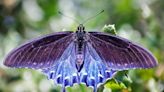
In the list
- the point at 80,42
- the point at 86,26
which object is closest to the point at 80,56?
the point at 80,42

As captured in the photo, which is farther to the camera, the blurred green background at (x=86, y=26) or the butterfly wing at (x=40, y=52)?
the blurred green background at (x=86, y=26)

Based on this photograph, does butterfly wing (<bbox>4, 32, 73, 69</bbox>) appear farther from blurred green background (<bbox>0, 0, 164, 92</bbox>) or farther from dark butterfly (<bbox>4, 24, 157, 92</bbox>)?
blurred green background (<bbox>0, 0, 164, 92</bbox>)

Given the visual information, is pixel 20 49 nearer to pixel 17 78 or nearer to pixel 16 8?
pixel 17 78

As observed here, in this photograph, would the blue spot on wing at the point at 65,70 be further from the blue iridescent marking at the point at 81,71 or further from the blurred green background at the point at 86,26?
the blurred green background at the point at 86,26

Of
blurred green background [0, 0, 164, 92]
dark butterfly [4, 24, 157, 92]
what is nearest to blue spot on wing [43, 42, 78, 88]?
dark butterfly [4, 24, 157, 92]

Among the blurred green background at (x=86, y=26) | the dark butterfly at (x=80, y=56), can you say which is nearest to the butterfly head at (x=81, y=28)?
the dark butterfly at (x=80, y=56)

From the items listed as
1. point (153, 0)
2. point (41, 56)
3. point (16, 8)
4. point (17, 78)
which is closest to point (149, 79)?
point (41, 56)
